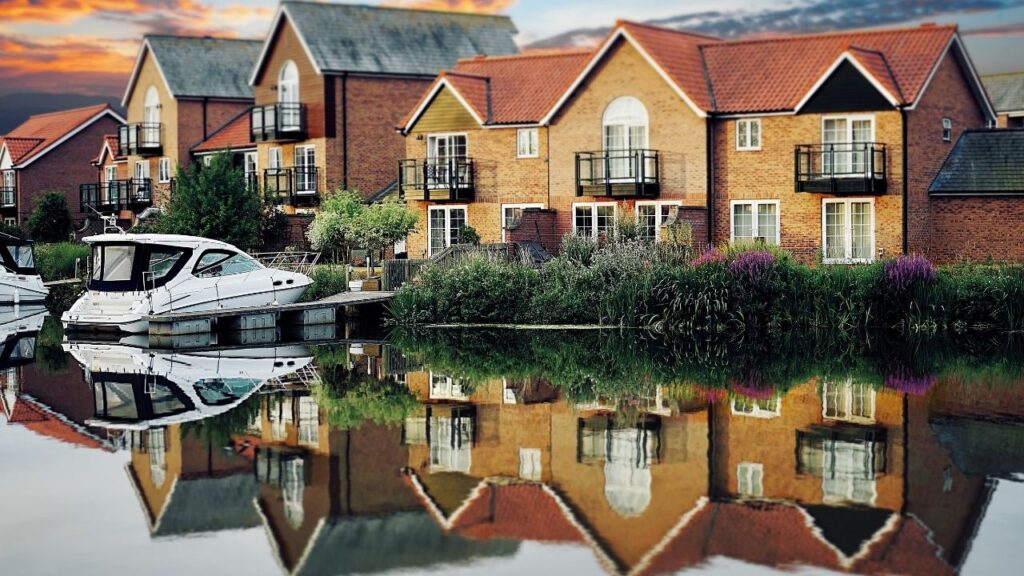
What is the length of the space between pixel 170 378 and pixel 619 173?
20.9 m

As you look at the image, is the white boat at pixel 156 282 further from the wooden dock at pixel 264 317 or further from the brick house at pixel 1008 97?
the brick house at pixel 1008 97

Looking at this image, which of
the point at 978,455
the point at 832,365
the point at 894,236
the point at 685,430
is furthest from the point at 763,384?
the point at 894,236

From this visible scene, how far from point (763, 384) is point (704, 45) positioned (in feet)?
78.2

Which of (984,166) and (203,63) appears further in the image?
(203,63)

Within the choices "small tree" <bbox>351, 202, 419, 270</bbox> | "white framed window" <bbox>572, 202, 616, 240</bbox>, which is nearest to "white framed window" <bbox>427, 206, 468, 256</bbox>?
"white framed window" <bbox>572, 202, 616, 240</bbox>

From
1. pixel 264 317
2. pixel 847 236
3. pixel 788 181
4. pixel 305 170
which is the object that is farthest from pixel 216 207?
pixel 847 236

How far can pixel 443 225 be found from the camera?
47469 mm

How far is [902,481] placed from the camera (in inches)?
588

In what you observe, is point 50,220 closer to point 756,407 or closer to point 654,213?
point 654,213

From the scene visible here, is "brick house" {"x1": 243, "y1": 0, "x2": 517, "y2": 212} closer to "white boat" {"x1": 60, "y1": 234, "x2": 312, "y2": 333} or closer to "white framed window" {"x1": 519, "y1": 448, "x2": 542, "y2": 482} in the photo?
"white boat" {"x1": 60, "y1": 234, "x2": 312, "y2": 333}

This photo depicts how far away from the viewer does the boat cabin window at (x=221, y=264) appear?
3509 cm

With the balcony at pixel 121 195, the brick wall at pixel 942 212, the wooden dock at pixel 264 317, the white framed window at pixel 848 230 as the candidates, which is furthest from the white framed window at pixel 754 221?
the balcony at pixel 121 195

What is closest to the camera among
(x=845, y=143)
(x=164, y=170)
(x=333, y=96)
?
(x=845, y=143)

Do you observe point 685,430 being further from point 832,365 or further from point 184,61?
point 184,61
